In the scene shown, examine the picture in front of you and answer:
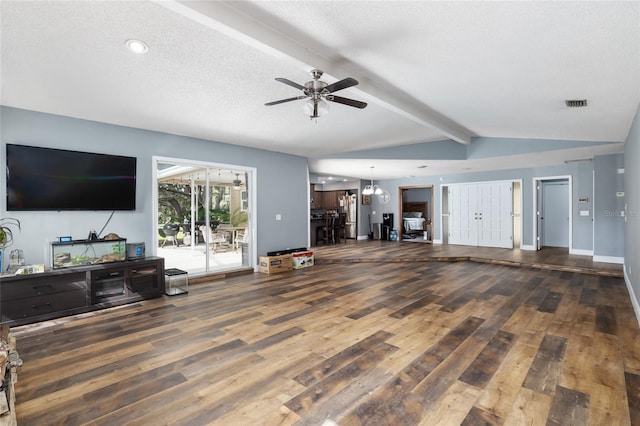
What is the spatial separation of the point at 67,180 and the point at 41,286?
4.49 ft

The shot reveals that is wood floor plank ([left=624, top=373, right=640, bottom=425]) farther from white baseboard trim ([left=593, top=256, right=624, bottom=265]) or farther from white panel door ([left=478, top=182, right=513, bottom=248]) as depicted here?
white panel door ([left=478, top=182, right=513, bottom=248])

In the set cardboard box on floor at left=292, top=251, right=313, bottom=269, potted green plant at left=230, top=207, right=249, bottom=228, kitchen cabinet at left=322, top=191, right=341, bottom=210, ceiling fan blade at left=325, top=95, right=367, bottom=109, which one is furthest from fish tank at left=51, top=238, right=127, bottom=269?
kitchen cabinet at left=322, top=191, right=341, bottom=210

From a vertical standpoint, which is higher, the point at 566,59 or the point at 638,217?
the point at 566,59

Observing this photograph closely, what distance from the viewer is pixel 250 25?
227 cm

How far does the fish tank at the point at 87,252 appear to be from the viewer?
388 cm

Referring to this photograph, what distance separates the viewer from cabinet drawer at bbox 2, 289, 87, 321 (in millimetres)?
3420

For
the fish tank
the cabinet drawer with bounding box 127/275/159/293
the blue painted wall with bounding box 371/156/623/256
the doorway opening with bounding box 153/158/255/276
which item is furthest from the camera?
the blue painted wall with bounding box 371/156/623/256

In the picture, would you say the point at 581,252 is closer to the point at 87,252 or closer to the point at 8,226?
the point at 87,252

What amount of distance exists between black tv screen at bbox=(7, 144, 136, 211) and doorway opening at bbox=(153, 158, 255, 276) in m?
0.54

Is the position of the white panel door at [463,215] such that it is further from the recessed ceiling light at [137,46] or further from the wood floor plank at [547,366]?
the recessed ceiling light at [137,46]

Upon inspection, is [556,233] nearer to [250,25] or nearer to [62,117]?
[250,25]

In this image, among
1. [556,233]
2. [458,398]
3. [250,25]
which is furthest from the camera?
[556,233]

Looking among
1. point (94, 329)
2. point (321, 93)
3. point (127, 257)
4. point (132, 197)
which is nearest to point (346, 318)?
point (321, 93)

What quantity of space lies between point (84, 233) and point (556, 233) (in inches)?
462
